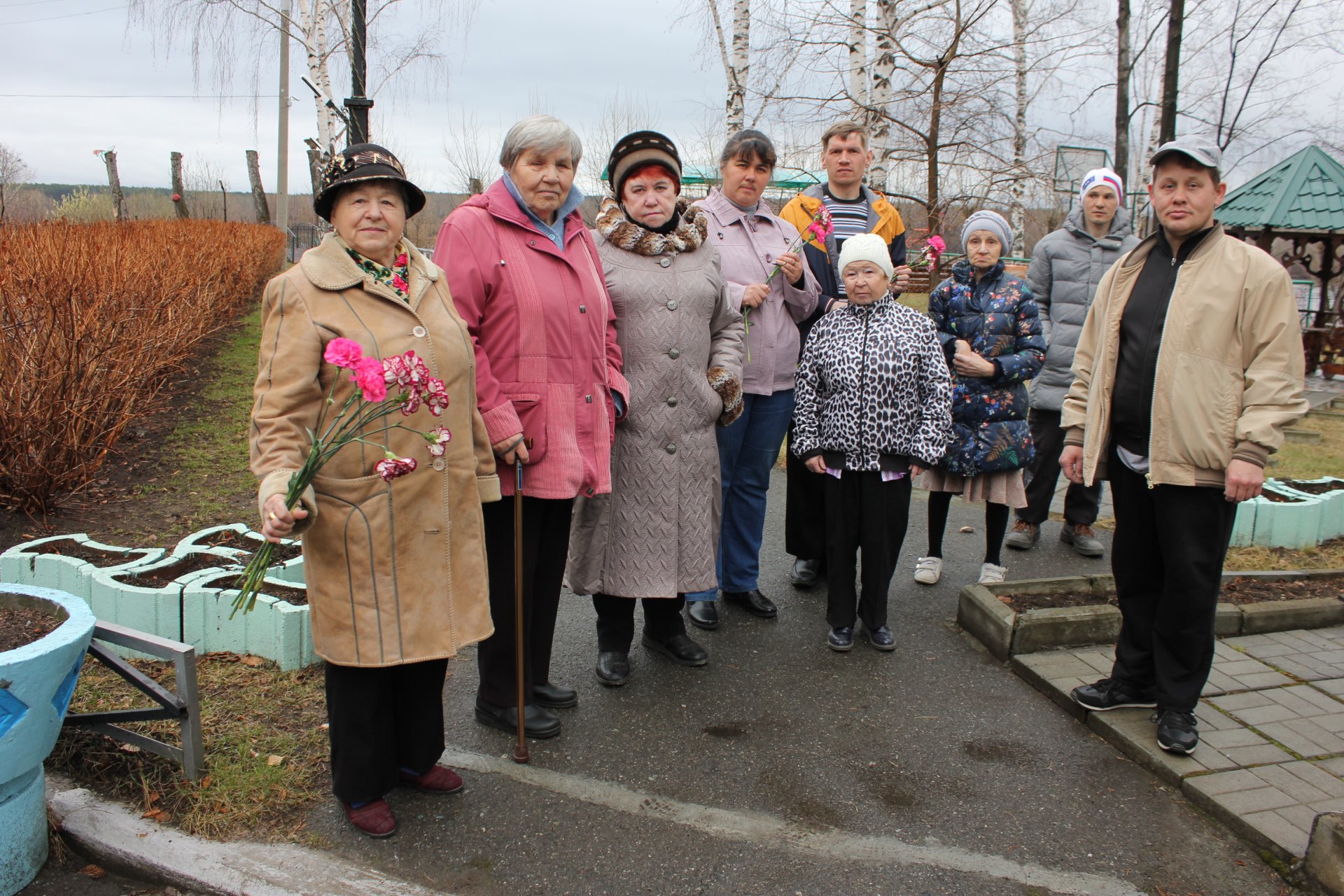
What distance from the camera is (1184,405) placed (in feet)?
10.2

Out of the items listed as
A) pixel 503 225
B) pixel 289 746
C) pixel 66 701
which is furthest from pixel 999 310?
pixel 66 701

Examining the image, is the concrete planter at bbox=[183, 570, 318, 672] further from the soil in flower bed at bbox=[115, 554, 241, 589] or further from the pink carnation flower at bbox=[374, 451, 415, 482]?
the pink carnation flower at bbox=[374, 451, 415, 482]

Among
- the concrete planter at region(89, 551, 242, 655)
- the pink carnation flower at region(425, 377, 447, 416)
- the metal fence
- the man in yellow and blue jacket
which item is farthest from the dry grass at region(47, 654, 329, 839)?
the metal fence

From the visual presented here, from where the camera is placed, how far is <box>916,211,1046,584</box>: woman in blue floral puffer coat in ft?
14.9

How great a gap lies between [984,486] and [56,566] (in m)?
4.08

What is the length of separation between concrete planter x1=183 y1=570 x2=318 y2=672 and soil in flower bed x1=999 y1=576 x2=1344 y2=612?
298 centimetres

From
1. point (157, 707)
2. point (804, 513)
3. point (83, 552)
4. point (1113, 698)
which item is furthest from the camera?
point (804, 513)

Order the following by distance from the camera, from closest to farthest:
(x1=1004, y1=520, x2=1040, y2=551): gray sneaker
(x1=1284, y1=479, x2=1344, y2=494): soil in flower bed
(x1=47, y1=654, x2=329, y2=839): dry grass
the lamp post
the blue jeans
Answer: (x1=47, y1=654, x2=329, y2=839): dry grass < the blue jeans < (x1=1004, y1=520, x2=1040, y2=551): gray sneaker < (x1=1284, y1=479, x2=1344, y2=494): soil in flower bed < the lamp post

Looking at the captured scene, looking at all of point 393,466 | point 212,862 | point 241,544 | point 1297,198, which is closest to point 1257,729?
point 393,466

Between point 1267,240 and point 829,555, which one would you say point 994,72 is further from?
point 829,555

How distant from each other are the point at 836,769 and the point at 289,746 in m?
1.79

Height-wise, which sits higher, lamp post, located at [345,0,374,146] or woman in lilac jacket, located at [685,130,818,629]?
lamp post, located at [345,0,374,146]

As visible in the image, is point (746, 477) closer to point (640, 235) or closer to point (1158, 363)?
point (640, 235)

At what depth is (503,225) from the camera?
3.14 meters
